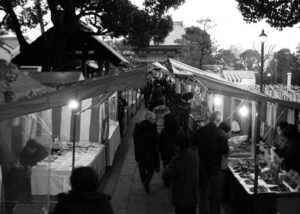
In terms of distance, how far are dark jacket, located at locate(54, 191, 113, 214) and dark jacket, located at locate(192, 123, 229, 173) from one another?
10.7 feet

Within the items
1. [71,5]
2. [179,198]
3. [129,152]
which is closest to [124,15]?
[71,5]

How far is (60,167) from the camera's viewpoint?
7160 millimetres

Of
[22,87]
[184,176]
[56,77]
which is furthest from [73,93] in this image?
[56,77]

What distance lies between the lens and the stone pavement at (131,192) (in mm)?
7327

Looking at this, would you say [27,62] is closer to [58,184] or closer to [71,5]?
[71,5]

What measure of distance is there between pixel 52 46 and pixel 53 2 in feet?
6.32

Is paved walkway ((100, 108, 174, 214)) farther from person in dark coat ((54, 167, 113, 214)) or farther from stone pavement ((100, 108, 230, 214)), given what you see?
person in dark coat ((54, 167, 113, 214))

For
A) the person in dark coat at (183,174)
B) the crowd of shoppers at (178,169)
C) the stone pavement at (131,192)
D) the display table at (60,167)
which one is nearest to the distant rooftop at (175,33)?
the stone pavement at (131,192)

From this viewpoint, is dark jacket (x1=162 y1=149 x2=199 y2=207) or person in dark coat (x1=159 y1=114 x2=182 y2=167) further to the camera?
person in dark coat (x1=159 y1=114 x2=182 y2=167)

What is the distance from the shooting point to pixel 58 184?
664 centimetres

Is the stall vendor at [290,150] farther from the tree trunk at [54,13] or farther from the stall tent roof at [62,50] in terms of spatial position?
the tree trunk at [54,13]

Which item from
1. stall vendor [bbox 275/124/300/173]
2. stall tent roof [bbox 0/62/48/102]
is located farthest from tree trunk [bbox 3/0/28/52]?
stall vendor [bbox 275/124/300/173]

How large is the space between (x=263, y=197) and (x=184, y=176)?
1700 mm

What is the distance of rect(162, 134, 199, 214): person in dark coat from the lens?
5168 mm
